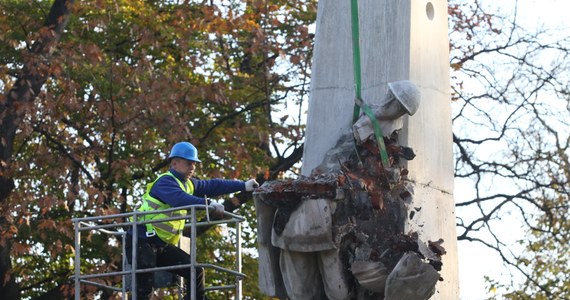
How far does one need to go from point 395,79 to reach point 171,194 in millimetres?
1992

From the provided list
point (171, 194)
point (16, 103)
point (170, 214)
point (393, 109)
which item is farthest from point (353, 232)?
point (16, 103)

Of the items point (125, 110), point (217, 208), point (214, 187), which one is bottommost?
point (217, 208)

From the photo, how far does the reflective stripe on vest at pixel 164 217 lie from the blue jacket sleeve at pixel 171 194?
58 mm

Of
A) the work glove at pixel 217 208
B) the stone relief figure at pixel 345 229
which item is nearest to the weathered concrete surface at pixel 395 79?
the stone relief figure at pixel 345 229

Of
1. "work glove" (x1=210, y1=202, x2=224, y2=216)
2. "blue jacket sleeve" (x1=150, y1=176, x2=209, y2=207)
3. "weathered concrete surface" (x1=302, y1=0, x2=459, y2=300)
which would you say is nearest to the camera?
"weathered concrete surface" (x1=302, y1=0, x2=459, y2=300)

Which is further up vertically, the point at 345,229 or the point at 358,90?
the point at 358,90

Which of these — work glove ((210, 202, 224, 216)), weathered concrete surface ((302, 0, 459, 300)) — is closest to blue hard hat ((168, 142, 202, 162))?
work glove ((210, 202, 224, 216))

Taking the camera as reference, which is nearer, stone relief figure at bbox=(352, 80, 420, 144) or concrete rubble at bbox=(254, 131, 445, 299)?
concrete rubble at bbox=(254, 131, 445, 299)

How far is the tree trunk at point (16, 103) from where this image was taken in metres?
18.4

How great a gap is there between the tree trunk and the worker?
7790 mm

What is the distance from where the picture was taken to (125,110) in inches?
741

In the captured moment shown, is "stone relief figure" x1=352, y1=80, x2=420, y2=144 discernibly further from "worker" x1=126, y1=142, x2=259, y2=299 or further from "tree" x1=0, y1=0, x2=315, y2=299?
"tree" x1=0, y1=0, x2=315, y2=299

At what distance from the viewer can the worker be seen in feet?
34.2

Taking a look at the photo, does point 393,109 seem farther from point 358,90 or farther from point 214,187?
point 214,187
